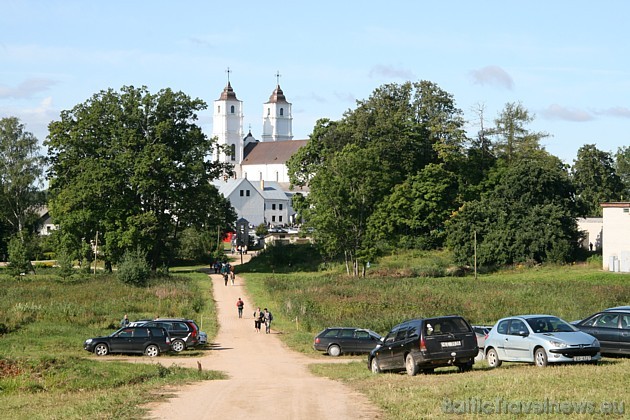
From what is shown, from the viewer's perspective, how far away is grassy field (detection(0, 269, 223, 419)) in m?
21.1

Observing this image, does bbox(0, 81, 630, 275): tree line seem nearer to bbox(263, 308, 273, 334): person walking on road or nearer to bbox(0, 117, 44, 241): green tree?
bbox(0, 117, 44, 241): green tree

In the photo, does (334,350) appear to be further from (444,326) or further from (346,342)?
(444,326)

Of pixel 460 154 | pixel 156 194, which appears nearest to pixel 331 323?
pixel 156 194

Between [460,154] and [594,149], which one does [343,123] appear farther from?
[594,149]

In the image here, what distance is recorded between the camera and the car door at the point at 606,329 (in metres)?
24.8

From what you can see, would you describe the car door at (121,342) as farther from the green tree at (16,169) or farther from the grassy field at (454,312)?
the green tree at (16,169)

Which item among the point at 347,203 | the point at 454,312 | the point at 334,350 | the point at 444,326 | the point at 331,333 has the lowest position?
the point at 334,350

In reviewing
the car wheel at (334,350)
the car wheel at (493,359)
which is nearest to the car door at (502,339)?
the car wheel at (493,359)

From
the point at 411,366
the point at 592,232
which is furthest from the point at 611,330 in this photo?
the point at 592,232

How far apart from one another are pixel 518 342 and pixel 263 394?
719 centimetres

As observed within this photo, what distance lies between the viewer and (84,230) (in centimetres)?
7388

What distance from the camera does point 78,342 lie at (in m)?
38.7

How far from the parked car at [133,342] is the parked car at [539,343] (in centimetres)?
1542

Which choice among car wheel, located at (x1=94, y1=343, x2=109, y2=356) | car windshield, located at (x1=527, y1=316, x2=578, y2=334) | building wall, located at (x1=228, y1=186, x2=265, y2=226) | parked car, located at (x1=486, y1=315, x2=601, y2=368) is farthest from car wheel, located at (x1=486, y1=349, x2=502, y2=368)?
building wall, located at (x1=228, y1=186, x2=265, y2=226)
